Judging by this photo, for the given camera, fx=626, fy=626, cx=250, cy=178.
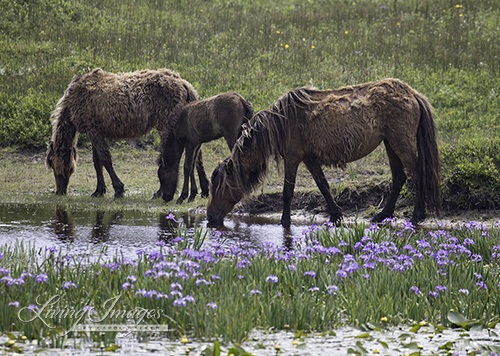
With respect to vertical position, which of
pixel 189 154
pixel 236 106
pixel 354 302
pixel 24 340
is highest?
pixel 236 106

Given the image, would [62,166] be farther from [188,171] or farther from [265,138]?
[265,138]

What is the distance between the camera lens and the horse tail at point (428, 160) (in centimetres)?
884

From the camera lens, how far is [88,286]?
452 cm

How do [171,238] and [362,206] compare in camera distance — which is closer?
[171,238]

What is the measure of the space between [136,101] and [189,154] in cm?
157

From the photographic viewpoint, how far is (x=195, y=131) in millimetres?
11797

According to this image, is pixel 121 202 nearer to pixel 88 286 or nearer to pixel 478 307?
pixel 88 286

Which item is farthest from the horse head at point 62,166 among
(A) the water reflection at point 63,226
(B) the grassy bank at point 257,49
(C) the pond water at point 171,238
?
(A) the water reflection at point 63,226

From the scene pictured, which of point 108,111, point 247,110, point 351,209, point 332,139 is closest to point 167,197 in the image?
point 247,110

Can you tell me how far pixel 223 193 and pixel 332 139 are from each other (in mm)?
1749

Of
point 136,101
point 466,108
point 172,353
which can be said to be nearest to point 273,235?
point 172,353

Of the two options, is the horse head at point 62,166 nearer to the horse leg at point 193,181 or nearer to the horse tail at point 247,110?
the horse leg at point 193,181

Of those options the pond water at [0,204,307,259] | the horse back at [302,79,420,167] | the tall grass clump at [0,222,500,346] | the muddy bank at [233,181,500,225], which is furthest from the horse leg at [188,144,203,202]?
the tall grass clump at [0,222,500,346]

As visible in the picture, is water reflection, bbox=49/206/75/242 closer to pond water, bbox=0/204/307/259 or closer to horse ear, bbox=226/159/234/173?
pond water, bbox=0/204/307/259
